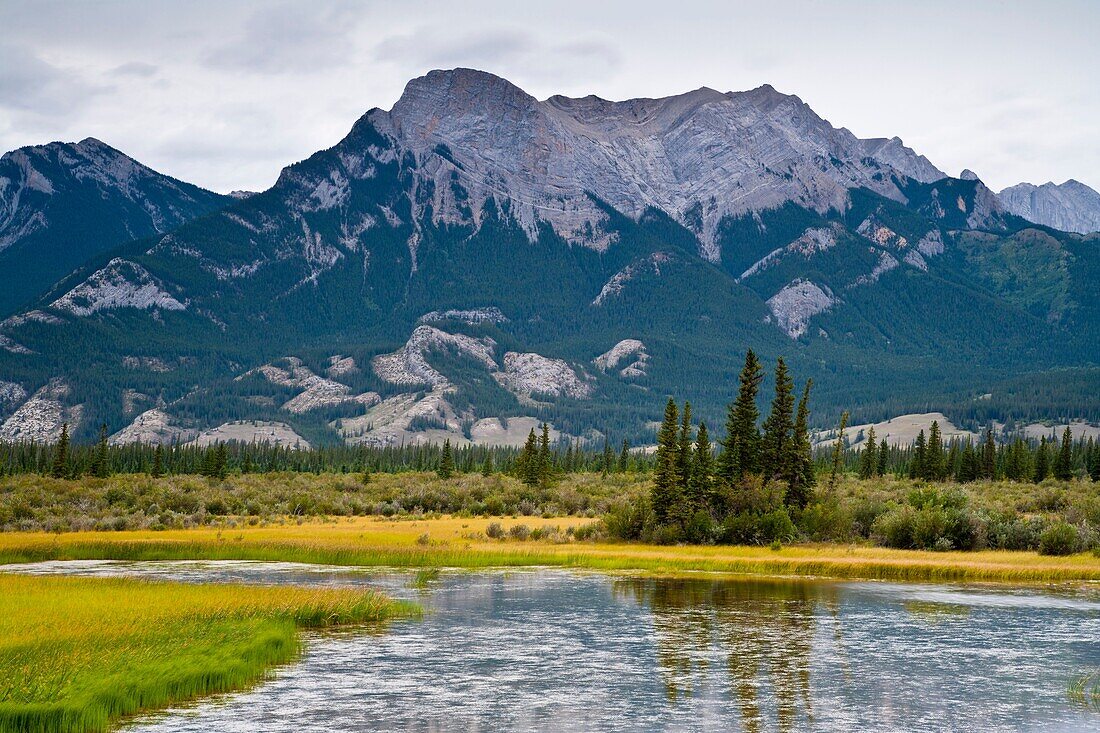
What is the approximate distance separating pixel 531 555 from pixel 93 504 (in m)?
39.8

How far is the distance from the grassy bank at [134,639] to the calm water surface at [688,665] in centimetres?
128

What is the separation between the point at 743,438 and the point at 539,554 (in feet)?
61.5

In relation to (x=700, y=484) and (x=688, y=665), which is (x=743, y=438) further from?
(x=688, y=665)

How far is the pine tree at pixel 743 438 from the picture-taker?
267 feet

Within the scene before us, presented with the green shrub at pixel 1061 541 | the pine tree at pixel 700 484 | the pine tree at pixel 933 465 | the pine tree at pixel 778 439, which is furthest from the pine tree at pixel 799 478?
the pine tree at pixel 933 465

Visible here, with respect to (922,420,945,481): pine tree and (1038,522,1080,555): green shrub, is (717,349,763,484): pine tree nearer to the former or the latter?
(1038,522,1080,555): green shrub

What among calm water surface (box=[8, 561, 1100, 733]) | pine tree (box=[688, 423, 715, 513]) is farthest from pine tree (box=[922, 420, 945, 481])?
calm water surface (box=[8, 561, 1100, 733])

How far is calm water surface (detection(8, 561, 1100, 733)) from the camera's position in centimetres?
3106

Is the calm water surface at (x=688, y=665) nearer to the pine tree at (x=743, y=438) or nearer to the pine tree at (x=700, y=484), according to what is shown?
the pine tree at (x=700, y=484)

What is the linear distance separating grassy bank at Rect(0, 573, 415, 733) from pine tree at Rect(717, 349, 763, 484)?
121 ft

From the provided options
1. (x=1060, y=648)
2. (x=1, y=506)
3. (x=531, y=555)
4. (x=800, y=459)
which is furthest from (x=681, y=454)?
(x=1, y=506)

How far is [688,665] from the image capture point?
37875 mm

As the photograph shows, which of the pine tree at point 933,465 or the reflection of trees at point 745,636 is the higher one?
the pine tree at point 933,465

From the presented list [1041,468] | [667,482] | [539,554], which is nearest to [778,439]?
[667,482]
